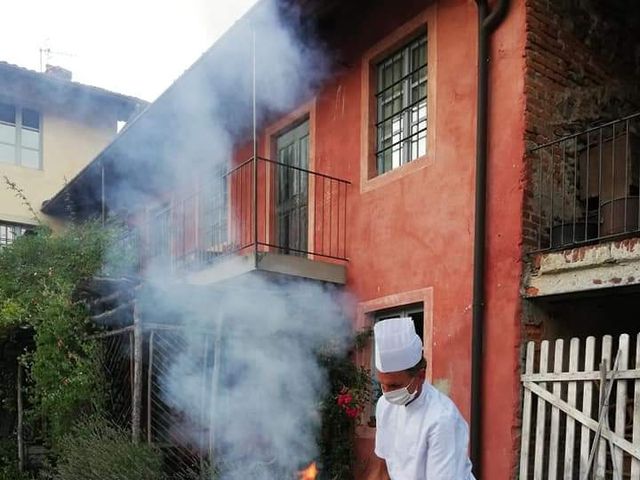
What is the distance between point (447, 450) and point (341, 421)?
463cm

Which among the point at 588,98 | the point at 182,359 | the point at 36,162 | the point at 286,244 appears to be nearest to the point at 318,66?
the point at 286,244

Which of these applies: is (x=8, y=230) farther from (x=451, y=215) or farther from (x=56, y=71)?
(x=451, y=215)

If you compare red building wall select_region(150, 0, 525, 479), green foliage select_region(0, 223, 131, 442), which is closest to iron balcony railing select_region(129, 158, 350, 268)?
red building wall select_region(150, 0, 525, 479)

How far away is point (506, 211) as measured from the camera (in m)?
6.13

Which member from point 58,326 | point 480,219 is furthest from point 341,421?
point 58,326

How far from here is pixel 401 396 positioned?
3.27 meters

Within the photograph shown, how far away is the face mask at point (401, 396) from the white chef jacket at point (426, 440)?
0.16ft

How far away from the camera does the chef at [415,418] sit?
3.11m

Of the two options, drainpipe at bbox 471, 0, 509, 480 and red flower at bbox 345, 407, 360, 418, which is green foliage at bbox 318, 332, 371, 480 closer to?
red flower at bbox 345, 407, 360, 418

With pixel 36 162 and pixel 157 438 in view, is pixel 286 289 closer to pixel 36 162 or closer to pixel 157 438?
pixel 157 438

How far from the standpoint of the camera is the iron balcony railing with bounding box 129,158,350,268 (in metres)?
8.46

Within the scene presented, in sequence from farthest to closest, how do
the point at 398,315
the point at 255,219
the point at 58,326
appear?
the point at 58,326
the point at 255,219
the point at 398,315

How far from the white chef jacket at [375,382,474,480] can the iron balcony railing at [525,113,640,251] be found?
2962 millimetres

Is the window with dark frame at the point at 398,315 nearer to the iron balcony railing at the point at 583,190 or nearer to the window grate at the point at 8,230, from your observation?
the iron balcony railing at the point at 583,190
